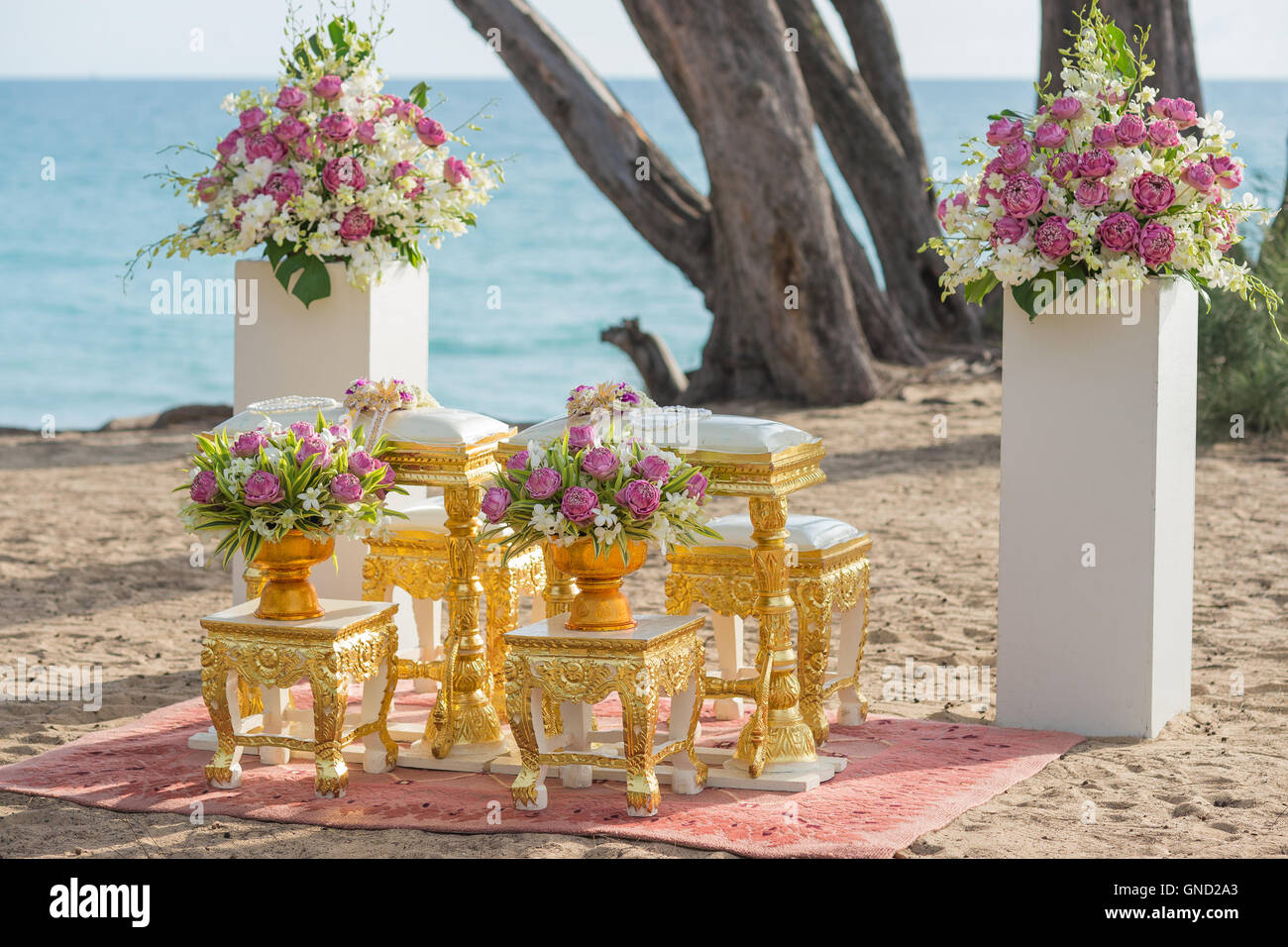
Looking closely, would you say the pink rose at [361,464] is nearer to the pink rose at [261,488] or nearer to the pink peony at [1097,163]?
the pink rose at [261,488]

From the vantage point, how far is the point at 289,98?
559 centimetres

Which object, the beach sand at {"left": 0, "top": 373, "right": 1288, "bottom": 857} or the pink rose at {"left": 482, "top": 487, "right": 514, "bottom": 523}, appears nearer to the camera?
the beach sand at {"left": 0, "top": 373, "right": 1288, "bottom": 857}

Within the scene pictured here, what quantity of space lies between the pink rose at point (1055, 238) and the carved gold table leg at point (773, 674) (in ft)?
3.90

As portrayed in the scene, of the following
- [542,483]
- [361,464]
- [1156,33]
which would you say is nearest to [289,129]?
[361,464]

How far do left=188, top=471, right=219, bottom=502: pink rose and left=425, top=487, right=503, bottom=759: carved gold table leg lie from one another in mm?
745

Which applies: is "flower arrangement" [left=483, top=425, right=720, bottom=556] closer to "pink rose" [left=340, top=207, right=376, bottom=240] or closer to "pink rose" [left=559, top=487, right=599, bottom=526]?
"pink rose" [left=559, top=487, right=599, bottom=526]

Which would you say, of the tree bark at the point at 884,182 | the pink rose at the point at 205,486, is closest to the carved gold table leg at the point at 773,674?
the pink rose at the point at 205,486

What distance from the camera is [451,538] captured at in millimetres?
4895

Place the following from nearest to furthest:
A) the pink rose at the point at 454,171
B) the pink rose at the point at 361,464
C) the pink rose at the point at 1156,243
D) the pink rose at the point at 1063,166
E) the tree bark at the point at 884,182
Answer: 1. the pink rose at the point at 361,464
2. the pink rose at the point at 1156,243
3. the pink rose at the point at 1063,166
4. the pink rose at the point at 454,171
5. the tree bark at the point at 884,182

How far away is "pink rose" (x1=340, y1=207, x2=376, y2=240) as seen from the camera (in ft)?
18.5

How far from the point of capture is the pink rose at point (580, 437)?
4.31 m

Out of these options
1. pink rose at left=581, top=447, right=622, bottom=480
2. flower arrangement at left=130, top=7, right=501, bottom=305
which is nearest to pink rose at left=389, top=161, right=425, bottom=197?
flower arrangement at left=130, top=7, right=501, bottom=305

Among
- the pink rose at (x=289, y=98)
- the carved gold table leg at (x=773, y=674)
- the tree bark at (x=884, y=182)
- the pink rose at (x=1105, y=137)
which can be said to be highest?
the tree bark at (x=884, y=182)

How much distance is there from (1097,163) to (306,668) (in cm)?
283
